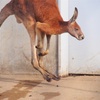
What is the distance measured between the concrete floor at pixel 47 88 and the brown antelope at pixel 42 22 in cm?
109

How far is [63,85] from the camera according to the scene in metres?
3.00

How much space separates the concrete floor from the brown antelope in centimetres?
109

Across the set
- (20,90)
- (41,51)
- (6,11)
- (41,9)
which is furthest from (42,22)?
(20,90)

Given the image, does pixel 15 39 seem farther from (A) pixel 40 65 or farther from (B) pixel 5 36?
(A) pixel 40 65

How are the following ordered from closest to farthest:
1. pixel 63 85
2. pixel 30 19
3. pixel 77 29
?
pixel 77 29 < pixel 30 19 < pixel 63 85

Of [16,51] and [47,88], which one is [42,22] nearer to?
[47,88]

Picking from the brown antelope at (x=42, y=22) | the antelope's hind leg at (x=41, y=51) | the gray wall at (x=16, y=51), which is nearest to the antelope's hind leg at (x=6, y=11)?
the brown antelope at (x=42, y=22)

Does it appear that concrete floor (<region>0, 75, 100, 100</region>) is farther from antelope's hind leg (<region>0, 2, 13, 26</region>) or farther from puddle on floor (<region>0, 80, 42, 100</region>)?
antelope's hind leg (<region>0, 2, 13, 26</region>)

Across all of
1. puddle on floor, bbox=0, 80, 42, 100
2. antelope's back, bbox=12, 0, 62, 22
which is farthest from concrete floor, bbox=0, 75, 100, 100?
antelope's back, bbox=12, 0, 62, 22

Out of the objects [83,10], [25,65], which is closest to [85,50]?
[83,10]

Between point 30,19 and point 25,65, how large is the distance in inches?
81.9

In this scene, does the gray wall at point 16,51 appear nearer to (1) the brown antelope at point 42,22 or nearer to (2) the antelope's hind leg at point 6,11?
(2) the antelope's hind leg at point 6,11

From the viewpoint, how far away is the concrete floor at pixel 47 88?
8.36 ft

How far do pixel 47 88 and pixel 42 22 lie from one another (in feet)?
5.04
